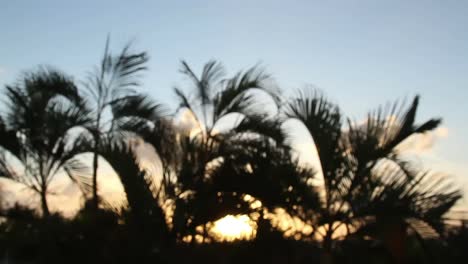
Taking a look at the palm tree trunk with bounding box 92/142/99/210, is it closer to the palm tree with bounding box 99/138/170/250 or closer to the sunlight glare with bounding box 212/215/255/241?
the palm tree with bounding box 99/138/170/250

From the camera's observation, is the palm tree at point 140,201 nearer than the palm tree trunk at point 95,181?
Yes

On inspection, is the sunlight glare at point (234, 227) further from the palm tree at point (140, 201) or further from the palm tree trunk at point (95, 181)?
the palm tree trunk at point (95, 181)

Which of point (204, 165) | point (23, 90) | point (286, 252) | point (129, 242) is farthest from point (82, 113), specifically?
point (286, 252)

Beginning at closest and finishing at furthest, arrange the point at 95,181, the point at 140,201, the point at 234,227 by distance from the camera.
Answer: the point at 140,201
the point at 234,227
the point at 95,181

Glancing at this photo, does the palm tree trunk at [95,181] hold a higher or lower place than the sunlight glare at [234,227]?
higher

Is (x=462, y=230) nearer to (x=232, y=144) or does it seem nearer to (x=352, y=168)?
(x=352, y=168)

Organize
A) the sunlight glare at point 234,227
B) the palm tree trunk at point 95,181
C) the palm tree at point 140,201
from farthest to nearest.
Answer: the palm tree trunk at point 95,181, the sunlight glare at point 234,227, the palm tree at point 140,201

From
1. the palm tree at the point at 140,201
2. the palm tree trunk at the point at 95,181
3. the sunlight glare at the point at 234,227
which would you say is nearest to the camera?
the palm tree at the point at 140,201

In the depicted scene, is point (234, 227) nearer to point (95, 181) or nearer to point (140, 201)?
point (140, 201)

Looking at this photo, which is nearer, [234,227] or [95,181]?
[234,227]

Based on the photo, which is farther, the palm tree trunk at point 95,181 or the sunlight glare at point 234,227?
the palm tree trunk at point 95,181

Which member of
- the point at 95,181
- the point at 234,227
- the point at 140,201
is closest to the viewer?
the point at 140,201

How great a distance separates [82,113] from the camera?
33.0 feet

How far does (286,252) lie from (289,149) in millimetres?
1562
